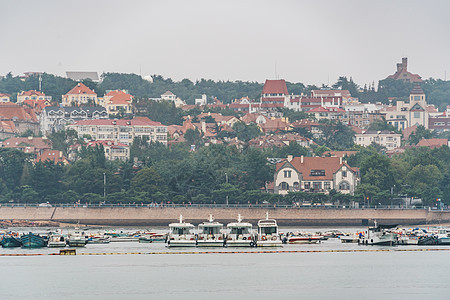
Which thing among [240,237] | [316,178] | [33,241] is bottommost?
[33,241]

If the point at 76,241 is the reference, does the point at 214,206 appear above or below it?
above

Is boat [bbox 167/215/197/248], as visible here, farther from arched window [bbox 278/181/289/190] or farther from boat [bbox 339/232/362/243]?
arched window [bbox 278/181/289/190]

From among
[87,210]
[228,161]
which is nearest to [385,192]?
[228,161]

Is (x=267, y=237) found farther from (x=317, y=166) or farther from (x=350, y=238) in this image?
(x=317, y=166)

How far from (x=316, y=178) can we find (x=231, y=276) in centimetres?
8728

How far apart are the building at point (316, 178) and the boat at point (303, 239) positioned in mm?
49065

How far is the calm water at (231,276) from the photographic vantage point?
82.8 m

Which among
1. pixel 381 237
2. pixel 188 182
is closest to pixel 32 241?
pixel 381 237

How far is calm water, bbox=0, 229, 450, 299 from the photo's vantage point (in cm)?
8281

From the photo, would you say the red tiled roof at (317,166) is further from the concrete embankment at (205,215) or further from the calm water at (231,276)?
the calm water at (231,276)

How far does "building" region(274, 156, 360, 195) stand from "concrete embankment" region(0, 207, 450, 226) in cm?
1073

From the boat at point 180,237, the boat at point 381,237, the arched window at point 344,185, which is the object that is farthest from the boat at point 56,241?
the arched window at point 344,185

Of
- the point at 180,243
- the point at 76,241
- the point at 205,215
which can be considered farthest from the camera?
the point at 205,215

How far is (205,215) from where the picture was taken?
545 feet
